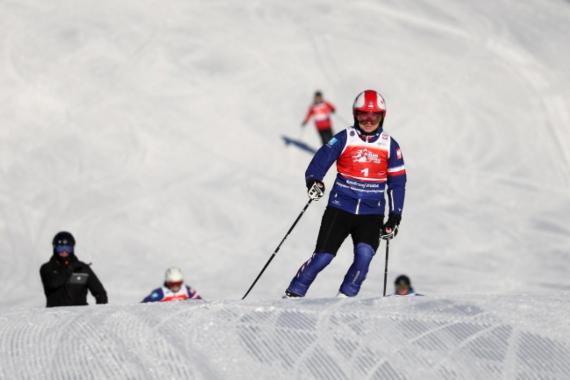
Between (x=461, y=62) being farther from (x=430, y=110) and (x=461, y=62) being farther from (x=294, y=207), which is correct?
(x=294, y=207)

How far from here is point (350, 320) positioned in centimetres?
552

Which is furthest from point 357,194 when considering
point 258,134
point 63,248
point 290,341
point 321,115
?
point 258,134

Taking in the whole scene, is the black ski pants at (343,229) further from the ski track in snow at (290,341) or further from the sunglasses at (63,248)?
the sunglasses at (63,248)

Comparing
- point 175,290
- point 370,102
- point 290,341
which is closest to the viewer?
point 290,341

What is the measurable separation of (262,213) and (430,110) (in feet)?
17.8

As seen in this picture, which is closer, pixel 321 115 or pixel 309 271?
pixel 309 271

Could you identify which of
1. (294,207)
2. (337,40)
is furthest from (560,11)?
(294,207)

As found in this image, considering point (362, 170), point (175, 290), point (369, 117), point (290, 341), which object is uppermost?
point (369, 117)

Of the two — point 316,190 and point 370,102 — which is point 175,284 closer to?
point 316,190

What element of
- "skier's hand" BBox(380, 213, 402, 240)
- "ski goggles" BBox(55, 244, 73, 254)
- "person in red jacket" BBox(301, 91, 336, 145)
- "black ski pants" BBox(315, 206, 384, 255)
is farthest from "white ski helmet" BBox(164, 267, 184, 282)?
"person in red jacket" BBox(301, 91, 336, 145)

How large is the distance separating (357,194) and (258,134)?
12961 mm

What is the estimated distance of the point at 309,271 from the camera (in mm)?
7480

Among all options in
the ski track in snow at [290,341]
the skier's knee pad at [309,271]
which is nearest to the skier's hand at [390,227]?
the skier's knee pad at [309,271]

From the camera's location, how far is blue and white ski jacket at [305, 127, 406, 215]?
7289 mm
